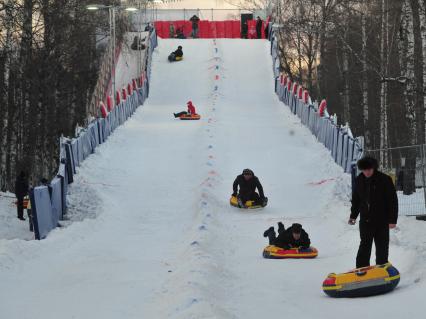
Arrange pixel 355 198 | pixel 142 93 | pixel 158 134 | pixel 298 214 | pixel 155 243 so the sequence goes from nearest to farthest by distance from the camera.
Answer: pixel 355 198 → pixel 155 243 → pixel 298 214 → pixel 158 134 → pixel 142 93

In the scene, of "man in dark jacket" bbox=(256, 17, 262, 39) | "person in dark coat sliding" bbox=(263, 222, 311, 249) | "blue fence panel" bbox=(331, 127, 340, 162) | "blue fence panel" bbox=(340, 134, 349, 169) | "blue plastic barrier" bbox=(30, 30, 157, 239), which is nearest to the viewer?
"person in dark coat sliding" bbox=(263, 222, 311, 249)

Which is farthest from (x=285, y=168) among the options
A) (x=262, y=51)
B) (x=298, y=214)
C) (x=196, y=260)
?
(x=262, y=51)

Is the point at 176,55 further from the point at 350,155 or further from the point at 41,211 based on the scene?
the point at 41,211

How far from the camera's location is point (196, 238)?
525 inches

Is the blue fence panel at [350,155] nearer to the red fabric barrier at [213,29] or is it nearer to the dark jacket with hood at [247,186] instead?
the dark jacket with hood at [247,186]

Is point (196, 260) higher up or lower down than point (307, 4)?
lower down

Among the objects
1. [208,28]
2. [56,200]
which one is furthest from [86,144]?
[208,28]

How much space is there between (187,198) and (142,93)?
68.1 ft

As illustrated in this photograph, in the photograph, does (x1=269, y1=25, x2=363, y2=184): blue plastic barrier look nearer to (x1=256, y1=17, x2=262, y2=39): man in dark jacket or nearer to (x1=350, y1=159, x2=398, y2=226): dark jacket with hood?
(x1=350, y1=159, x2=398, y2=226): dark jacket with hood

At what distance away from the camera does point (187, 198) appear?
18.9 metres

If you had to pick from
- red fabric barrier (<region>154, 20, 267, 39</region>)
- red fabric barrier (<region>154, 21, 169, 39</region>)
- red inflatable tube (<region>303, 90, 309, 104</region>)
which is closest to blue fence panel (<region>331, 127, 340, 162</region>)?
red inflatable tube (<region>303, 90, 309, 104</region>)

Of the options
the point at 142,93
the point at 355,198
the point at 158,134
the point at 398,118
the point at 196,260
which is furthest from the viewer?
the point at 398,118

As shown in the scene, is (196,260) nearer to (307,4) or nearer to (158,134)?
(158,134)

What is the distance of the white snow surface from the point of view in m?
8.78
